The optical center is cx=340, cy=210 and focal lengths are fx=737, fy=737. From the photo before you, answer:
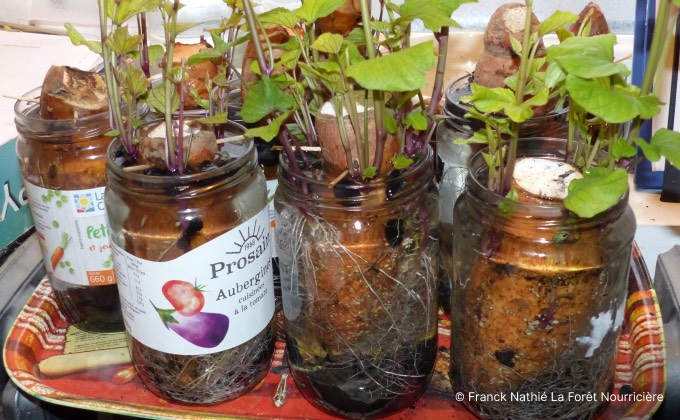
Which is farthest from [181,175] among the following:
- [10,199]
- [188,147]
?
[10,199]

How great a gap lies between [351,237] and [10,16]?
0.99 metres

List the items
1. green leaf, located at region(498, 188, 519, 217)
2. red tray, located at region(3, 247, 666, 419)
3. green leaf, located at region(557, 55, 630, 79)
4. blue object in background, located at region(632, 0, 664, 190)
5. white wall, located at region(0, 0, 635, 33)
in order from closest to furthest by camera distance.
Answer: green leaf, located at region(557, 55, 630, 79)
green leaf, located at region(498, 188, 519, 217)
red tray, located at region(3, 247, 666, 419)
blue object in background, located at region(632, 0, 664, 190)
white wall, located at region(0, 0, 635, 33)

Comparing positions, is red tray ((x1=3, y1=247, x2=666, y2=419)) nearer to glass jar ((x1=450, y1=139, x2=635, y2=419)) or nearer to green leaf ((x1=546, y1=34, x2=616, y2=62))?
glass jar ((x1=450, y1=139, x2=635, y2=419))

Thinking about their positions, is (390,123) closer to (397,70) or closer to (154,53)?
(397,70)

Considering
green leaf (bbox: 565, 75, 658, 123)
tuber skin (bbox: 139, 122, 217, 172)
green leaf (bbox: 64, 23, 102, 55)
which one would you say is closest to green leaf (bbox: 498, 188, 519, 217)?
green leaf (bbox: 565, 75, 658, 123)

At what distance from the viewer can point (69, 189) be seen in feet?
2.06

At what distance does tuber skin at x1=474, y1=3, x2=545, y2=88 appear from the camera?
0.61m

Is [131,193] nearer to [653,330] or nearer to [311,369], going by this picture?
[311,369]

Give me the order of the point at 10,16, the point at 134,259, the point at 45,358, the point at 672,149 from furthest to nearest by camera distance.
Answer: the point at 10,16, the point at 45,358, the point at 134,259, the point at 672,149

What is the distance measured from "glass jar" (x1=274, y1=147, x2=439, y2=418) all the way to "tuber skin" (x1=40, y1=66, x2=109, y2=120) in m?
0.19

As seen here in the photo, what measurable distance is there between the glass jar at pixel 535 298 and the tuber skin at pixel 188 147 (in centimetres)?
20

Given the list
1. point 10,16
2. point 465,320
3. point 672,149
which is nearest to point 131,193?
point 465,320

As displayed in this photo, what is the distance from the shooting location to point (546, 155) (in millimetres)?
584

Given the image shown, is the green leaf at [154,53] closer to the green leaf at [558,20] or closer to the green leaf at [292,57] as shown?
the green leaf at [292,57]
